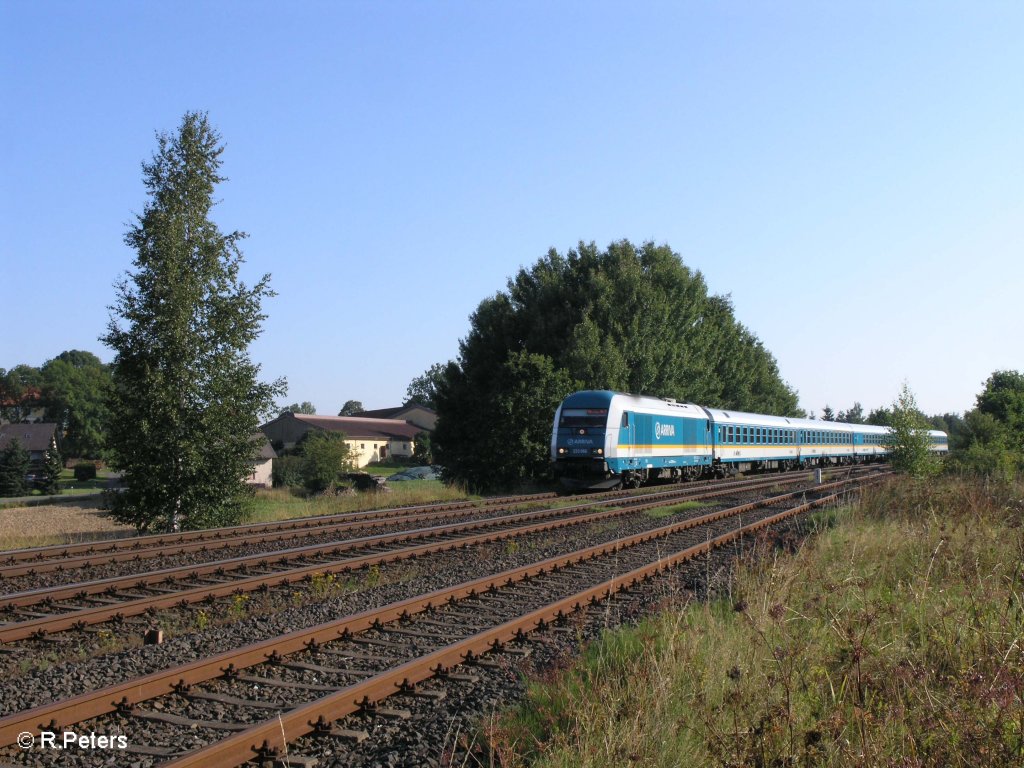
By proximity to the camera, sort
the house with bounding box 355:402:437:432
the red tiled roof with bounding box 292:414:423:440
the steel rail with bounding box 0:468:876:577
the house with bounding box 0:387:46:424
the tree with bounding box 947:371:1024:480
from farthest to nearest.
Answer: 1. the house with bounding box 355:402:437:432
2. the house with bounding box 0:387:46:424
3. the red tiled roof with bounding box 292:414:423:440
4. the tree with bounding box 947:371:1024:480
5. the steel rail with bounding box 0:468:876:577

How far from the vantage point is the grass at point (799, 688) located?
3.91 metres

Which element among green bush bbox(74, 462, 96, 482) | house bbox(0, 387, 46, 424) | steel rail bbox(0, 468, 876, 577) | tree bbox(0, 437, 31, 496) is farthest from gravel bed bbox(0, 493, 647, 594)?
house bbox(0, 387, 46, 424)

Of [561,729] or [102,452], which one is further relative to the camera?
[102,452]

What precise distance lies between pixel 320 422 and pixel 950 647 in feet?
310

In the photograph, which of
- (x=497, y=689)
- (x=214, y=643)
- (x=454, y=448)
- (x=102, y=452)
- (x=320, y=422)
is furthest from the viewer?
(x=320, y=422)

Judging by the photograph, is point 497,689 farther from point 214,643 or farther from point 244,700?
point 214,643

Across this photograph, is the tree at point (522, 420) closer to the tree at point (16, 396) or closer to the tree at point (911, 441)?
the tree at point (911, 441)

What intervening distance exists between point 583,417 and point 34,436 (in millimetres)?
69746

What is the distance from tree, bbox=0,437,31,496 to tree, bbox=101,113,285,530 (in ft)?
126

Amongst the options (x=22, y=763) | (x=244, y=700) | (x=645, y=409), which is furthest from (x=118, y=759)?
(x=645, y=409)

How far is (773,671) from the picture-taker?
5121mm

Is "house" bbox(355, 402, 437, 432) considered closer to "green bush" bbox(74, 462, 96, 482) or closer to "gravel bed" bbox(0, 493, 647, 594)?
"green bush" bbox(74, 462, 96, 482)

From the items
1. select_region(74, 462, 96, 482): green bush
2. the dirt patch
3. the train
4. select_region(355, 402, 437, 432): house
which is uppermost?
select_region(355, 402, 437, 432): house

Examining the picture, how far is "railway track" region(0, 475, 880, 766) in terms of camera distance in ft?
16.0
